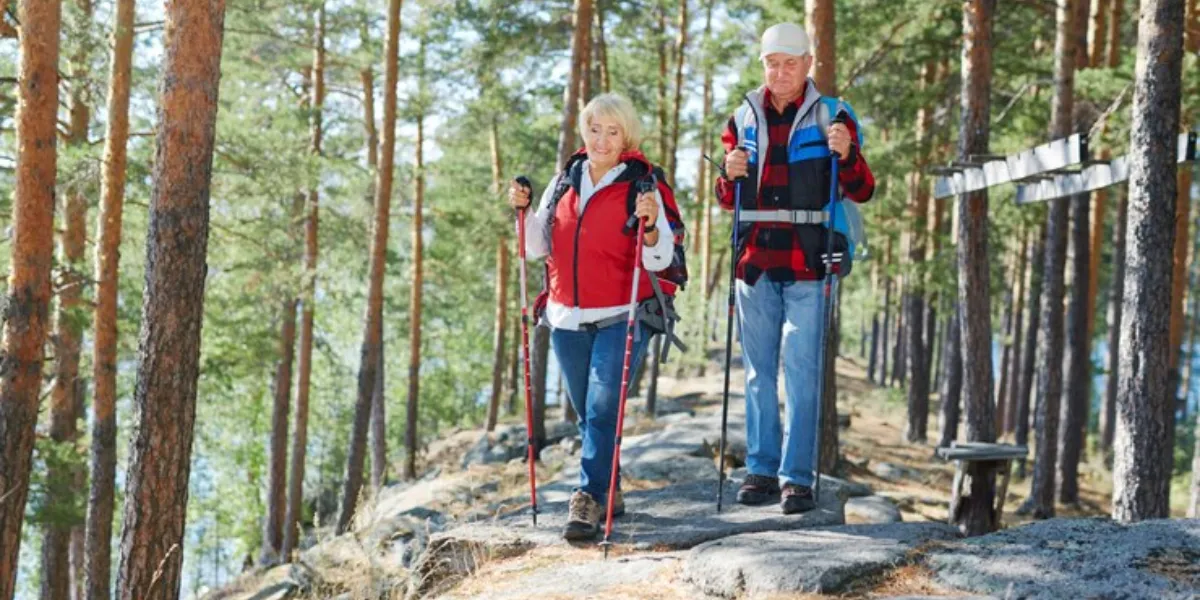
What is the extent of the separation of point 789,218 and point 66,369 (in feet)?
35.7

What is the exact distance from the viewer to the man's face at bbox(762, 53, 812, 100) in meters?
5.07

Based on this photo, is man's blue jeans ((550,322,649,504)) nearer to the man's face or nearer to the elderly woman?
the elderly woman

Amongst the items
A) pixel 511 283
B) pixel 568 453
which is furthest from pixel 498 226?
pixel 511 283

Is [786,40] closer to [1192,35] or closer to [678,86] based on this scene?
[1192,35]

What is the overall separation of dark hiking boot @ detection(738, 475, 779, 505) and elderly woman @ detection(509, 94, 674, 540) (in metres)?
0.88

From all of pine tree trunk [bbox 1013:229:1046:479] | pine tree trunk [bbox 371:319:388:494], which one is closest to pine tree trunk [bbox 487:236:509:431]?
pine tree trunk [bbox 371:319:388:494]

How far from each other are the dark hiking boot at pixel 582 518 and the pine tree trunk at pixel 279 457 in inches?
549

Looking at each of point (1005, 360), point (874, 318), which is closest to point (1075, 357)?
point (1005, 360)

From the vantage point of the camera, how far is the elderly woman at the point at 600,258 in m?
5.04

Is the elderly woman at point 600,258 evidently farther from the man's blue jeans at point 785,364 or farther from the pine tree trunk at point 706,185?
the pine tree trunk at point 706,185

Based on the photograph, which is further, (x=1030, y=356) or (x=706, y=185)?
(x=706, y=185)

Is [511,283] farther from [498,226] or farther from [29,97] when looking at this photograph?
[29,97]

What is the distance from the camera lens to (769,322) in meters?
5.34

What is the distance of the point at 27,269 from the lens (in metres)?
8.32
